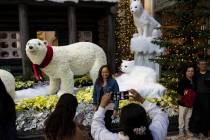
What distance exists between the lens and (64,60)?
281 inches

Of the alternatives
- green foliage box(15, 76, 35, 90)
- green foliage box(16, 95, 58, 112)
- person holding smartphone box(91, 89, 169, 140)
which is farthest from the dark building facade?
person holding smartphone box(91, 89, 169, 140)

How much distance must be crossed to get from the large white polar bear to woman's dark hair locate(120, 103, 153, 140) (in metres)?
4.73

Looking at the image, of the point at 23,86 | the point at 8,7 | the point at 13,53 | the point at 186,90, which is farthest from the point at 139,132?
the point at 13,53

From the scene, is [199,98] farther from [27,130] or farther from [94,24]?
[94,24]

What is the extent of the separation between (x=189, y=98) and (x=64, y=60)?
2.91m

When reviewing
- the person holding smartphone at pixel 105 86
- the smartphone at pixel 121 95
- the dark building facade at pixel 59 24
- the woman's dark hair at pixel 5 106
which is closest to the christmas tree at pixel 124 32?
the dark building facade at pixel 59 24

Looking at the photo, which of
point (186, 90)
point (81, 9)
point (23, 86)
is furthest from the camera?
point (81, 9)

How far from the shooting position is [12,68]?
13.2 metres

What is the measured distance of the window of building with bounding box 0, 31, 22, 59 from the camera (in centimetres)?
1365

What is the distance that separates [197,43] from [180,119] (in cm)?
157

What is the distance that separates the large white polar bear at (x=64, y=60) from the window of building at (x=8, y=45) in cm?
648

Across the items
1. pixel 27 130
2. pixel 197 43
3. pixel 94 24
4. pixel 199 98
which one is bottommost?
pixel 27 130

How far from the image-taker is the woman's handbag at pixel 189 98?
521 cm

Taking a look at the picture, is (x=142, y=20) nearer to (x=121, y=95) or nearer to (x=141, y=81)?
(x=141, y=81)
